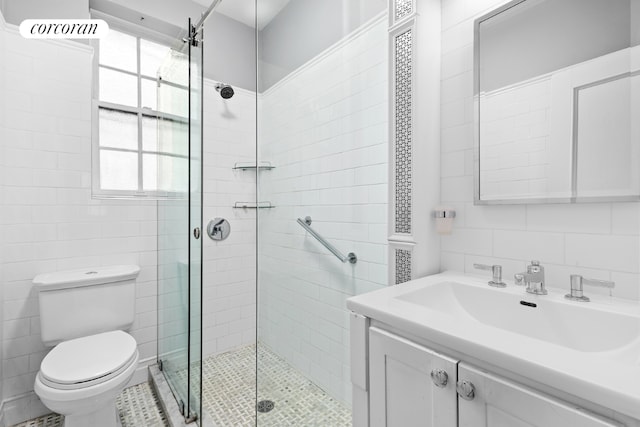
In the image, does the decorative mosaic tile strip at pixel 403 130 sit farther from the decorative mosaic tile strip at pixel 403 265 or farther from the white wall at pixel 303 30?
the white wall at pixel 303 30

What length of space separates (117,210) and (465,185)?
201 centimetres

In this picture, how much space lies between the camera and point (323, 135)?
146 centimetres

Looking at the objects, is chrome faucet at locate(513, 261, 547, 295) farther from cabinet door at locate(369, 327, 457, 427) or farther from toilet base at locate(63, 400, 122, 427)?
toilet base at locate(63, 400, 122, 427)

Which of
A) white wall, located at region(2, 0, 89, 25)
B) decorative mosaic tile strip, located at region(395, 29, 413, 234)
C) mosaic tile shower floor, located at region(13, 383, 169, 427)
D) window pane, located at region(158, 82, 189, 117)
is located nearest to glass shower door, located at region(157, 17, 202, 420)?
window pane, located at region(158, 82, 189, 117)

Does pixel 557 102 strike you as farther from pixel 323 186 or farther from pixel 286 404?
pixel 286 404

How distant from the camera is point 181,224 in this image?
1786 mm

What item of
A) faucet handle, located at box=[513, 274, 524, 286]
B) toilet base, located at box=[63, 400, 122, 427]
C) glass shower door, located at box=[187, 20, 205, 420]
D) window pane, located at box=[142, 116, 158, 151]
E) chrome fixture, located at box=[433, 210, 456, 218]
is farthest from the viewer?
window pane, located at box=[142, 116, 158, 151]

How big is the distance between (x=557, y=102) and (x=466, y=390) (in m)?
0.94

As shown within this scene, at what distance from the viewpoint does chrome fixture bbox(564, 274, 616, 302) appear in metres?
0.89

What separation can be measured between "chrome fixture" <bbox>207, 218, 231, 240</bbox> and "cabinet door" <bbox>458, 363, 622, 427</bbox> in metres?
1.94

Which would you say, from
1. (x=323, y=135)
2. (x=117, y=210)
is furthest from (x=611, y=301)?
(x=117, y=210)

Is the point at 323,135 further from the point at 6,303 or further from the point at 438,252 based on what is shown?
the point at 6,303

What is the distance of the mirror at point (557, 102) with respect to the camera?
887 mm

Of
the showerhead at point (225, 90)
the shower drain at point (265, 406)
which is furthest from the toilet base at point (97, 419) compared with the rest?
the showerhead at point (225, 90)
